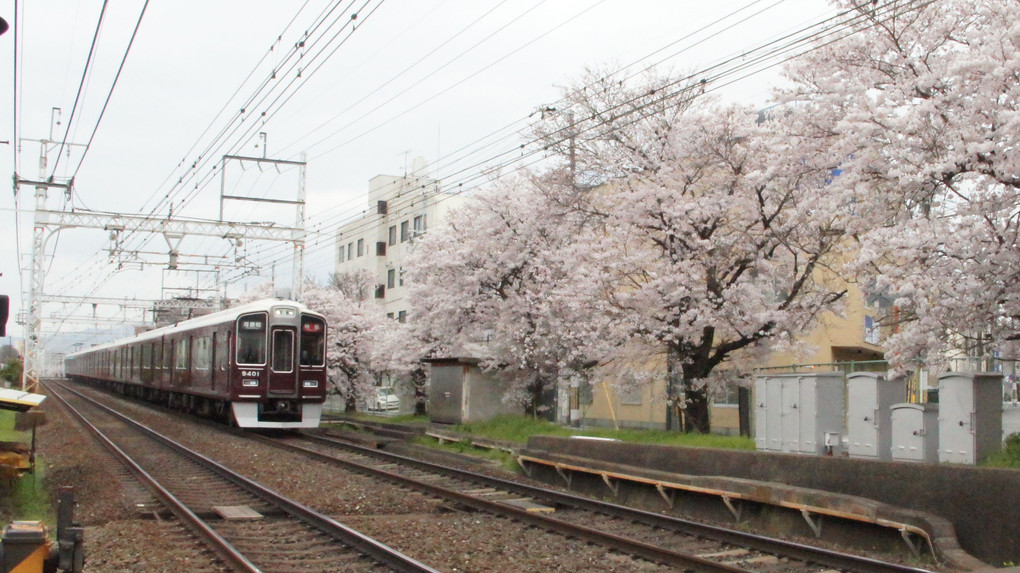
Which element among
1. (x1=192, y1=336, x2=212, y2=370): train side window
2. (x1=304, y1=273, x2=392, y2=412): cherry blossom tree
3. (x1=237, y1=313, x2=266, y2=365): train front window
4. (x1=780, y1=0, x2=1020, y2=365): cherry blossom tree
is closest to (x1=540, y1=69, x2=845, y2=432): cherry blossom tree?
(x1=780, y1=0, x2=1020, y2=365): cherry blossom tree

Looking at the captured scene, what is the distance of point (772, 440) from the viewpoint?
12.8 metres

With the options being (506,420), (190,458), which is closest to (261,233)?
(506,420)

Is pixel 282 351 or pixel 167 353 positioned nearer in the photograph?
pixel 282 351

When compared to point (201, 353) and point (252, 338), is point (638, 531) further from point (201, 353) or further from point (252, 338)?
point (201, 353)

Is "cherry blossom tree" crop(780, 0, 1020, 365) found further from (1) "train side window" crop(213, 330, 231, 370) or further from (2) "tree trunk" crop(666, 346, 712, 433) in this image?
(1) "train side window" crop(213, 330, 231, 370)

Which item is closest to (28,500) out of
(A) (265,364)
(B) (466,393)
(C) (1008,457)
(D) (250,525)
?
(D) (250,525)

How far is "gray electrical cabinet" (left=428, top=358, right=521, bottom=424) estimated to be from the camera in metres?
23.9

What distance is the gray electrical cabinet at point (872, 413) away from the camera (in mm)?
11273

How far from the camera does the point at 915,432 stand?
10641 millimetres

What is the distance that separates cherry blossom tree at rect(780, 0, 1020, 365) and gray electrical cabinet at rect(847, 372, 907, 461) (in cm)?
39

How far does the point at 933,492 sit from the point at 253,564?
19.8 feet

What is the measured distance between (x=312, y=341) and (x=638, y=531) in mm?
13831

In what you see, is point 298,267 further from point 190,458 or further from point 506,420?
point 190,458

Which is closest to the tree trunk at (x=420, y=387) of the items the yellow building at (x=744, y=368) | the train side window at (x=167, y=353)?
the yellow building at (x=744, y=368)
